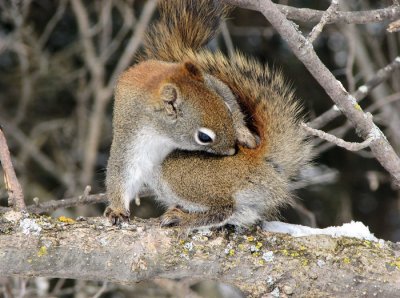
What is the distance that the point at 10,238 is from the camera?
75.4 inches

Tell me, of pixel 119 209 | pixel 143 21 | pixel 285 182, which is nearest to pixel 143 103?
pixel 119 209

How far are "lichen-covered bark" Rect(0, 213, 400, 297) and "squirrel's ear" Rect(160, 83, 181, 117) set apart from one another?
0.55m

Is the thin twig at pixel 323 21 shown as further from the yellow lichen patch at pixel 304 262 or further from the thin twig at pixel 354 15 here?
the yellow lichen patch at pixel 304 262

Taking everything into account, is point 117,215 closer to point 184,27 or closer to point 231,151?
point 231,151

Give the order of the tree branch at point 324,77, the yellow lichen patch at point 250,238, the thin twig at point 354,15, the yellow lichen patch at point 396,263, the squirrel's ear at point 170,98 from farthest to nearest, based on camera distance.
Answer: the squirrel's ear at point 170,98
the thin twig at point 354,15
the yellow lichen patch at point 250,238
the yellow lichen patch at point 396,263
the tree branch at point 324,77

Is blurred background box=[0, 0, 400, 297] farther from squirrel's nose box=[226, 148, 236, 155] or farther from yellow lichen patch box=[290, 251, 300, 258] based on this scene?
yellow lichen patch box=[290, 251, 300, 258]

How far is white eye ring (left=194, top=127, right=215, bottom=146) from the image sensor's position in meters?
2.30

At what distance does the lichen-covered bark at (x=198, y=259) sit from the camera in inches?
75.4

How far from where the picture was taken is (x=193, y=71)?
2.39 m

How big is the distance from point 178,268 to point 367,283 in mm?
535

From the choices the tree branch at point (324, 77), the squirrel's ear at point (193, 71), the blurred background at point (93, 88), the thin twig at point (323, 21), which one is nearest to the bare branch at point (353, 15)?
the thin twig at point (323, 21)

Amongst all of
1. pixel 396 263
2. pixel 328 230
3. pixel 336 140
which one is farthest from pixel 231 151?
pixel 396 263

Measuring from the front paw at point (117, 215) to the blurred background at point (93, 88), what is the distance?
2258 mm

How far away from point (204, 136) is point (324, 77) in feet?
1.87
